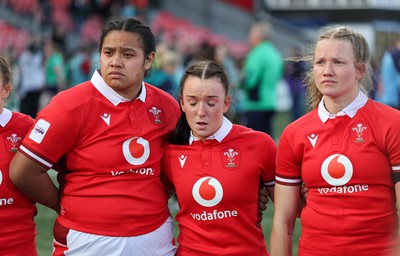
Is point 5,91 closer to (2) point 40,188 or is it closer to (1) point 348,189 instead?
(2) point 40,188

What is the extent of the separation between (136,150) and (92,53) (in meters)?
16.4

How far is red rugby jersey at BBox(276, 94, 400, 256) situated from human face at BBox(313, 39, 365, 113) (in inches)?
3.8

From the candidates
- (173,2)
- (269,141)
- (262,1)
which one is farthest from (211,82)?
(262,1)

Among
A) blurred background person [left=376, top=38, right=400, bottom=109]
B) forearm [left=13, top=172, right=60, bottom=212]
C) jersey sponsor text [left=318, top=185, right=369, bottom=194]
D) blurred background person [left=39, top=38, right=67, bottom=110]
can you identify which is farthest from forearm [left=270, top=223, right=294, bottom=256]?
blurred background person [left=39, top=38, right=67, bottom=110]

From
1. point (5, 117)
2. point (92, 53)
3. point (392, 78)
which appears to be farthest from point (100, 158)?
point (92, 53)

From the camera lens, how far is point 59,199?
183 inches

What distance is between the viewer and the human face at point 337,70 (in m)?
4.16

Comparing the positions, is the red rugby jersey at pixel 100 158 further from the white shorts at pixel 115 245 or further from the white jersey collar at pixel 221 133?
the white jersey collar at pixel 221 133

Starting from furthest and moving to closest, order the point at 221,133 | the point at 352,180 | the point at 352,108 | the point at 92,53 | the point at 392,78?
1. the point at 92,53
2. the point at 392,78
3. the point at 221,133
4. the point at 352,108
5. the point at 352,180

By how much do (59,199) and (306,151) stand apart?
1.35m

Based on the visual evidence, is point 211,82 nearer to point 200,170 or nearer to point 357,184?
point 200,170

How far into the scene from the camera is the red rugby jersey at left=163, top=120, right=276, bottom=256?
445cm

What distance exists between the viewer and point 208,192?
445cm

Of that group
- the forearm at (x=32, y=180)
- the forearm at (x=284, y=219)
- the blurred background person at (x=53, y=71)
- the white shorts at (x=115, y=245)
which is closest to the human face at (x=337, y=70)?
the forearm at (x=284, y=219)
